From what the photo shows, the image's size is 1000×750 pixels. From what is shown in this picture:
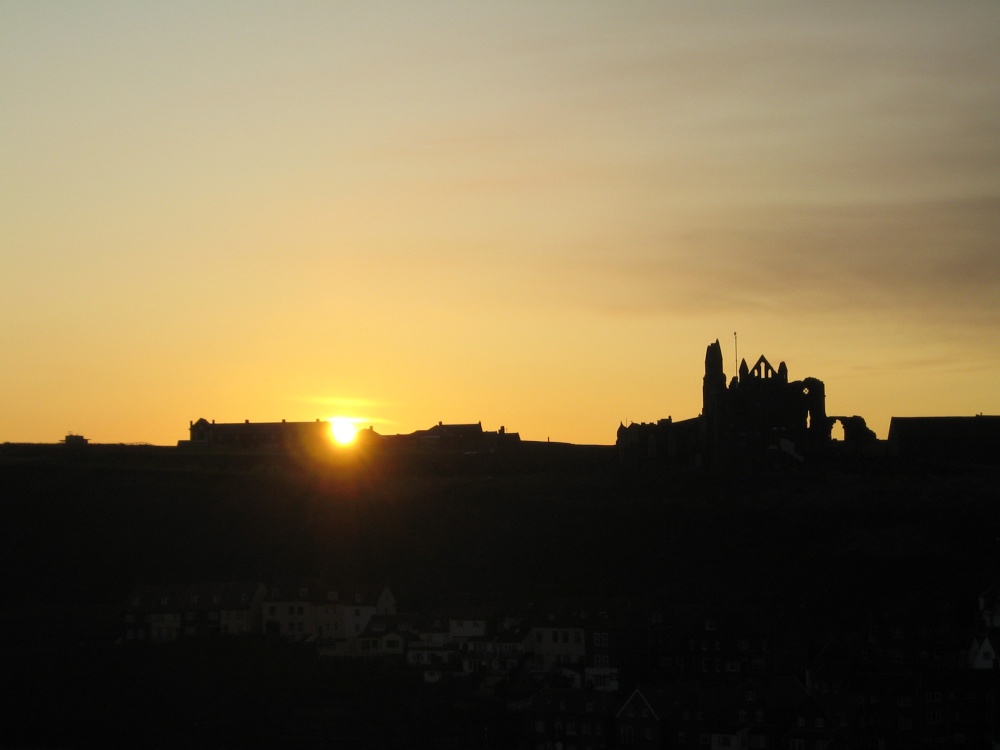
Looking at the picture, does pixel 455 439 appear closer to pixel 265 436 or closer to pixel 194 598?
pixel 265 436

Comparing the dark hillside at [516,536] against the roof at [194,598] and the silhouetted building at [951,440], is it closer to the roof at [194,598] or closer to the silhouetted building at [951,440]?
the roof at [194,598]

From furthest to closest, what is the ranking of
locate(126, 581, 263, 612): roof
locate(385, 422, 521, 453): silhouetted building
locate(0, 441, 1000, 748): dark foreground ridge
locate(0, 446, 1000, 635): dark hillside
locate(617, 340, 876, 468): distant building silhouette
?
locate(385, 422, 521, 453): silhouetted building → locate(617, 340, 876, 468): distant building silhouette → locate(0, 446, 1000, 635): dark hillside → locate(126, 581, 263, 612): roof → locate(0, 441, 1000, 748): dark foreground ridge

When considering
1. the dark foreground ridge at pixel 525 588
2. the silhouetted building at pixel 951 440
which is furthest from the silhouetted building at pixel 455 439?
the silhouetted building at pixel 951 440

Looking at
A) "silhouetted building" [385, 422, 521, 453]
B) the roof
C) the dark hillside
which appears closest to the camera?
the roof

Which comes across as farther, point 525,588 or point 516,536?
point 516,536

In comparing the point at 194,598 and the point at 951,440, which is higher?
the point at 951,440

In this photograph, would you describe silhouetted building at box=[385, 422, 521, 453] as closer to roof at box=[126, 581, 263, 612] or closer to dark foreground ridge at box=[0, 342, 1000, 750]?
dark foreground ridge at box=[0, 342, 1000, 750]

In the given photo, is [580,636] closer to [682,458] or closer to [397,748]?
[397,748]

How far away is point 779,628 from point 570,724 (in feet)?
49.6

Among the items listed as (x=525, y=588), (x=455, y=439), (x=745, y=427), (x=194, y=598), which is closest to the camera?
(x=194, y=598)

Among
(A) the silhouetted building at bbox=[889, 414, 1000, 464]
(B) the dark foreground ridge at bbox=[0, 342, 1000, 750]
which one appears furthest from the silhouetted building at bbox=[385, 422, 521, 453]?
(A) the silhouetted building at bbox=[889, 414, 1000, 464]

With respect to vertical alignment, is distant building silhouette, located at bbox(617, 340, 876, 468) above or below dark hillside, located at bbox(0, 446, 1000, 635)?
above

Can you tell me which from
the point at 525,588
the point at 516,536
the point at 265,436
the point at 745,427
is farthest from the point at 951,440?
the point at 265,436

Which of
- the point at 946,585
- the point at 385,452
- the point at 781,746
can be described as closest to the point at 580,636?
the point at 781,746
